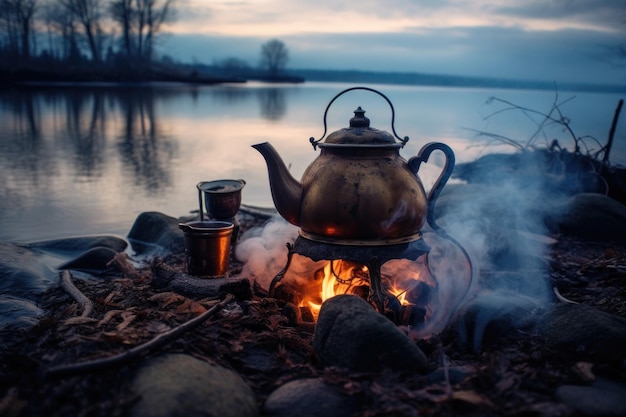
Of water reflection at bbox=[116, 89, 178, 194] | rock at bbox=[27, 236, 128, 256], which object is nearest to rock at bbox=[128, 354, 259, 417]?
rock at bbox=[27, 236, 128, 256]

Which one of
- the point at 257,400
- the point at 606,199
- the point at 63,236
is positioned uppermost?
the point at 606,199

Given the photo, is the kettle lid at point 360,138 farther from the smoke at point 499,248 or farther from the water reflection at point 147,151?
the water reflection at point 147,151

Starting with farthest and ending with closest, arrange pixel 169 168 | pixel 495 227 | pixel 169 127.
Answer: pixel 169 127, pixel 169 168, pixel 495 227

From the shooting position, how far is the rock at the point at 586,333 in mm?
3312

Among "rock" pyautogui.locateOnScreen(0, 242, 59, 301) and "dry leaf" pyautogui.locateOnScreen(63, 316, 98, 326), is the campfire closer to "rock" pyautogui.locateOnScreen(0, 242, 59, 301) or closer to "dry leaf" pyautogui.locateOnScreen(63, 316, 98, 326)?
"dry leaf" pyautogui.locateOnScreen(63, 316, 98, 326)

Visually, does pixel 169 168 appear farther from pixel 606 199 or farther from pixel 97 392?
pixel 97 392

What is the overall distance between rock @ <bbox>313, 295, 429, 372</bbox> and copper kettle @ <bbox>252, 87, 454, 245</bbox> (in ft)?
2.66

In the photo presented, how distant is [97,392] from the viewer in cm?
280

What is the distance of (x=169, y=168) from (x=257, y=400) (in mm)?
10882

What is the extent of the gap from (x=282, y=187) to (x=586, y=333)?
2341 millimetres

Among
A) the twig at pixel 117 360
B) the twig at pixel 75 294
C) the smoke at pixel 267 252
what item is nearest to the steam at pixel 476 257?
the smoke at pixel 267 252

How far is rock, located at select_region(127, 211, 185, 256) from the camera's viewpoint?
7071mm

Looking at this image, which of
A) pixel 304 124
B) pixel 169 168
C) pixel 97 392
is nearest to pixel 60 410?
pixel 97 392

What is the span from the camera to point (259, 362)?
3.55 metres
